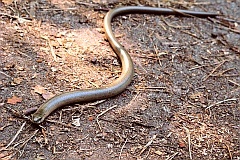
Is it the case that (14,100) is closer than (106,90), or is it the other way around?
(14,100)

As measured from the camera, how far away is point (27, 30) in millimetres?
3625

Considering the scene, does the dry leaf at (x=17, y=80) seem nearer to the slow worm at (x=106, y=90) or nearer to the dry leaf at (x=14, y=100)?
the dry leaf at (x=14, y=100)

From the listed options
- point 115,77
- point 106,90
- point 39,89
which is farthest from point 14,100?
point 115,77

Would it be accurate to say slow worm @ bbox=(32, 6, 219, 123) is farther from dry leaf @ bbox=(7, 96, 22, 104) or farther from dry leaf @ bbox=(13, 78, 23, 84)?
dry leaf @ bbox=(13, 78, 23, 84)

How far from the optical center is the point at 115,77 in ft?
10.9

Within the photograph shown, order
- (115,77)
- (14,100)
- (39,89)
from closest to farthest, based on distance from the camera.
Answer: (14,100)
(39,89)
(115,77)

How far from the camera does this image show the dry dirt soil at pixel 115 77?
2.69m

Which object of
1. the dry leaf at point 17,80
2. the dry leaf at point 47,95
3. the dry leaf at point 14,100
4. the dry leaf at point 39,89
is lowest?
the dry leaf at point 14,100

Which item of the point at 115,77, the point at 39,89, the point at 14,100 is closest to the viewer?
the point at 14,100

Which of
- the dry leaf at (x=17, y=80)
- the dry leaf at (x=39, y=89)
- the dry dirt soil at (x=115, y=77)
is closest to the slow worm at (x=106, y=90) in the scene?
the dry dirt soil at (x=115, y=77)

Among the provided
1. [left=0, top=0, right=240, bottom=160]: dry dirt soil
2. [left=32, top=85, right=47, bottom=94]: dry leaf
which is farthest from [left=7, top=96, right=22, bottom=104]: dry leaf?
[left=32, top=85, right=47, bottom=94]: dry leaf

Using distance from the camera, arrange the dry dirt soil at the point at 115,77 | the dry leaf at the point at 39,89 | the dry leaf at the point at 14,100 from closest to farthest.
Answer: the dry dirt soil at the point at 115,77 → the dry leaf at the point at 14,100 → the dry leaf at the point at 39,89

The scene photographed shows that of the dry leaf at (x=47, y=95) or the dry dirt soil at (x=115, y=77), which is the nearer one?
the dry dirt soil at (x=115, y=77)

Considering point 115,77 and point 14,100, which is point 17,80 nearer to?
point 14,100
